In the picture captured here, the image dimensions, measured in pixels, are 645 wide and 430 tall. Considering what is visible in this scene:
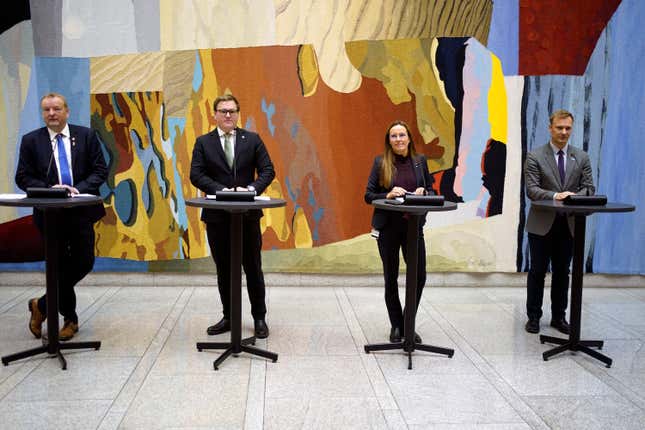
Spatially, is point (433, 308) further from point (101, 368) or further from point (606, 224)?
point (101, 368)

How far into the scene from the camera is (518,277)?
595 cm

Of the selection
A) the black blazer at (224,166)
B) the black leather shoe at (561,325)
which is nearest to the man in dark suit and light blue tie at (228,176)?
the black blazer at (224,166)

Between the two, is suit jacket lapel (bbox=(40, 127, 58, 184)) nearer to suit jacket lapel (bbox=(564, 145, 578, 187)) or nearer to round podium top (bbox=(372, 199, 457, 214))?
round podium top (bbox=(372, 199, 457, 214))

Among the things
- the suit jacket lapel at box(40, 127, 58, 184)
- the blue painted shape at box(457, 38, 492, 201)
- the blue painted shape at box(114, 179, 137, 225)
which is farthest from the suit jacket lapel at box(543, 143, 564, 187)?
the blue painted shape at box(114, 179, 137, 225)

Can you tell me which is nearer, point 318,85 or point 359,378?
point 359,378

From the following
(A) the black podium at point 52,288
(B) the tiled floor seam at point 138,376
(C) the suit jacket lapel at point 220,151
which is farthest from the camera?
(C) the suit jacket lapel at point 220,151

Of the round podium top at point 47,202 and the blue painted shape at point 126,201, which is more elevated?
the round podium top at point 47,202

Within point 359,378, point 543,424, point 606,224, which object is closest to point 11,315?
point 359,378

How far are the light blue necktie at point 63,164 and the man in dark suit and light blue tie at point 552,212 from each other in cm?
313

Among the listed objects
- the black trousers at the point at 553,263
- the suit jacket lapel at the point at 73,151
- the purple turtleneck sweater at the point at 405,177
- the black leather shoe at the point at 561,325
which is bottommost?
the black leather shoe at the point at 561,325

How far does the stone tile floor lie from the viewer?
2918 millimetres

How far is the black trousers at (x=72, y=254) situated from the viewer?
3992mm

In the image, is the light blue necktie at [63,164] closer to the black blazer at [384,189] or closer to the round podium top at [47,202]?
the round podium top at [47,202]

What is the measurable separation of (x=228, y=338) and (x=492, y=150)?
10.3ft
